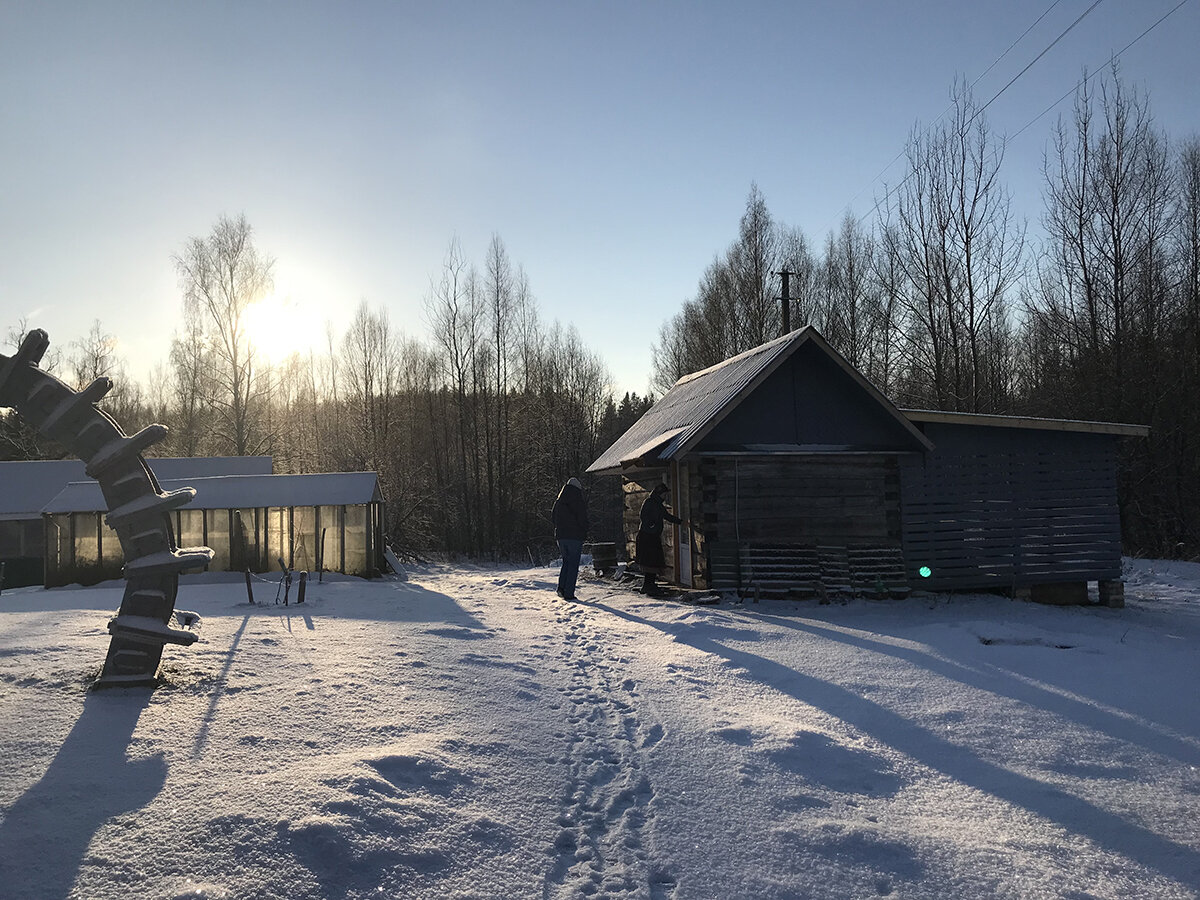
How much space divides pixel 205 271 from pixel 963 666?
35735 millimetres

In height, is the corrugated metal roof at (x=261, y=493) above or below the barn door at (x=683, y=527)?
above

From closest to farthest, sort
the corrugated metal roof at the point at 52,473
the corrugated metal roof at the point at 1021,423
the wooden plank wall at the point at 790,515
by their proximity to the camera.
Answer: the wooden plank wall at the point at 790,515 < the corrugated metal roof at the point at 1021,423 < the corrugated metal roof at the point at 52,473

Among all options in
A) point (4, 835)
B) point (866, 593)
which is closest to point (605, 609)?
point (866, 593)

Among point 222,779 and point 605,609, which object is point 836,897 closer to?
point 222,779

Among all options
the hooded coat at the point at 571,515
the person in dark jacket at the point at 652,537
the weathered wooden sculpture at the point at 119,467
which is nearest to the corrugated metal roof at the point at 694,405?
the person in dark jacket at the point at 652,537

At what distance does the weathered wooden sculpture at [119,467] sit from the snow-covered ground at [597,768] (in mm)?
843

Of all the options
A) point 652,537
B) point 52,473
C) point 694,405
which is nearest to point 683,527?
point 652,537

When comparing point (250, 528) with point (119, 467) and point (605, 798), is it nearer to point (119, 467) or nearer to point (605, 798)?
point (119, 467)

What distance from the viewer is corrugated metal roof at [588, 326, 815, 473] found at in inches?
536

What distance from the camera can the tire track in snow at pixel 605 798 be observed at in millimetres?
4012

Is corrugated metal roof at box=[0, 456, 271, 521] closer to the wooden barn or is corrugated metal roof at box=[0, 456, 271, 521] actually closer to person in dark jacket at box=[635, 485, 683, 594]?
person in dark jacket at box=[635, 485, 683, 594]

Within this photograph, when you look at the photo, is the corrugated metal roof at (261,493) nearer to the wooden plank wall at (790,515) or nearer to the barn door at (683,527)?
the barn door at (683,527)

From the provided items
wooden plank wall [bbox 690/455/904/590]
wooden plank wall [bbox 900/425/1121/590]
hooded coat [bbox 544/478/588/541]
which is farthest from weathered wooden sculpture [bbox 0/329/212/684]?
wooden plank wall [bbox 900/425/1121/590]

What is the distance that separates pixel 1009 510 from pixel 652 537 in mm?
6973
